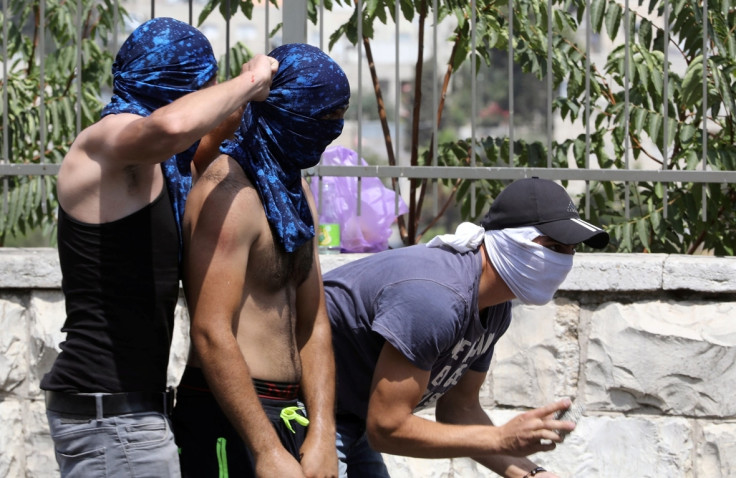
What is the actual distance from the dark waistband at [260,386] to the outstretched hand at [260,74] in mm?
695

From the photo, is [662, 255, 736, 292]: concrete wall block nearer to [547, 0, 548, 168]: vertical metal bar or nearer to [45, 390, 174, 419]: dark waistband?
[547, 0, 548, 168]: vertical metal bar

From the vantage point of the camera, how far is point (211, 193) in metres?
2.50

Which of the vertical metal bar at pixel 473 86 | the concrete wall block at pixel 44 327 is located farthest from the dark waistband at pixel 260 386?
the vertical metal bar at pixel 473 86

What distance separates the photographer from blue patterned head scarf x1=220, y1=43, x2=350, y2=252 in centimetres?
256

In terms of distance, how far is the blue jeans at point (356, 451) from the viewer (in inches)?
116

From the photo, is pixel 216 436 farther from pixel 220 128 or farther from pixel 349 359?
pixel 220 128

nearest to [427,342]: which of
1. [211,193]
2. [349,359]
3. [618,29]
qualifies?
[349,359]

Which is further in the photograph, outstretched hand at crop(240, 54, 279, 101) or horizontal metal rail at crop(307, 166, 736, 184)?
horizontal metal rail at crop(307, 166, 736, 184)

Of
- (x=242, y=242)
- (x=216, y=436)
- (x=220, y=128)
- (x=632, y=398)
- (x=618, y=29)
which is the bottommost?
(x=632, y=398)

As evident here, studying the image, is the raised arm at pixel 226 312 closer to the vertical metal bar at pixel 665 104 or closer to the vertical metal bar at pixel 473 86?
the vertical metal bar at pixel 473 86

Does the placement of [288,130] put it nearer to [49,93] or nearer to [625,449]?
[625,449]

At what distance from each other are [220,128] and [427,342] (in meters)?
0.78

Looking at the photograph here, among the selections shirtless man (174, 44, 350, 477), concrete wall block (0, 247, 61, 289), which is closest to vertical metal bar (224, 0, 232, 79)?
concrete wall block (0, 247, 61, 289)

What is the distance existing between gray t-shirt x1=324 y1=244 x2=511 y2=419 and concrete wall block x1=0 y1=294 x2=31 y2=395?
5.02 ft
